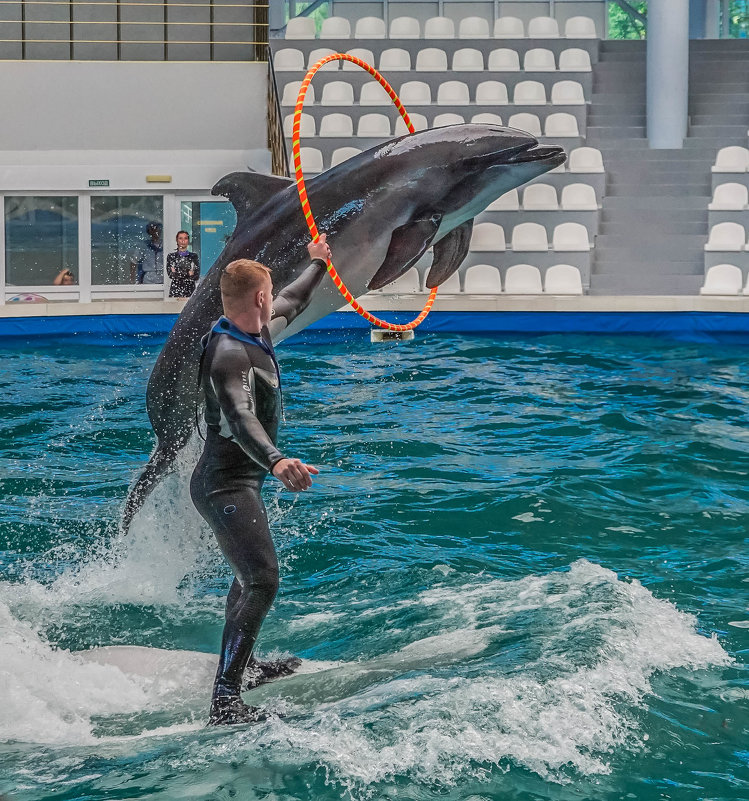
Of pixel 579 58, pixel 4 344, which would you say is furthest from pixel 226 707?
pixel 579 58

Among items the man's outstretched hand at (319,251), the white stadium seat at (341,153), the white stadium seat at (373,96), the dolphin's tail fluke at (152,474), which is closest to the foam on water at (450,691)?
the dolphin's tail fluke at (152,474)

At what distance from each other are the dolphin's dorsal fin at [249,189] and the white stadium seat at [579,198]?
1147 centimetres

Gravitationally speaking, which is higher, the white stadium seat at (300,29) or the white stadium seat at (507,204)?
the white stadium seat at (300,29)

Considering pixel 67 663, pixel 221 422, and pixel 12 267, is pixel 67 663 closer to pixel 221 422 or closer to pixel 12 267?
pixel 221 422

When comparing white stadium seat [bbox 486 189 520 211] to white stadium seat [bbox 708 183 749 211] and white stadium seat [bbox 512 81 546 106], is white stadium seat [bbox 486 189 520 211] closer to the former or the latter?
white stadium seat [bbox 512 81 546 106]

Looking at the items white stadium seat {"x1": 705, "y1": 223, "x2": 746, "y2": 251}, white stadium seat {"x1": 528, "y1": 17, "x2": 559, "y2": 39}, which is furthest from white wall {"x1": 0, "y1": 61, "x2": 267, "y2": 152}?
white stadium seat {"x1": 705, "y1": 223, "x2": 746, "y2": 251}

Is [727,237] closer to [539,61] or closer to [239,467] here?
[539,61]

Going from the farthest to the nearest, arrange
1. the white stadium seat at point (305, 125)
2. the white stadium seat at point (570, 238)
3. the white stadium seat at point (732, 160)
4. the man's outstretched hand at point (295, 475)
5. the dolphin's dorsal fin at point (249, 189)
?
the white stadium seat at point (305, 125) < the white stadium seat at point (732, 160) < the white stadium seat at point (570, 238) < the dolphin's dorsal fin at point (249, 189) < the man's outstretched hand at point (295, 475)

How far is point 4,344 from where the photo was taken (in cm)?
1427

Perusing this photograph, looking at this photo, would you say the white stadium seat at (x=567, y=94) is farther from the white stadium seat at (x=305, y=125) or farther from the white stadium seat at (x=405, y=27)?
the white stadium seat at (x=305, y=125)

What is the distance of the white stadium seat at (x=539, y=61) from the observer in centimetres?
1805

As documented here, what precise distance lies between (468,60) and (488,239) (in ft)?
13.2

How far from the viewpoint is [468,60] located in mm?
18062

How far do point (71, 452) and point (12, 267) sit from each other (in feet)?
33.9
